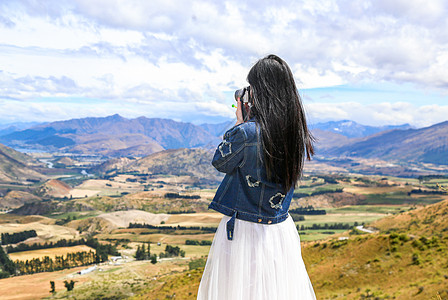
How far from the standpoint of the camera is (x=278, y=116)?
118 inches

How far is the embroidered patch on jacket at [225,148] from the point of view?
9.91ft

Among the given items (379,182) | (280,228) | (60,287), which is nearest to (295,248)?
(280,228)

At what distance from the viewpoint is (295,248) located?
3629 mm

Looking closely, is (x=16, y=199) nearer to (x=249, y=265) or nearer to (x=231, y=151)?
(x=249, y=265)

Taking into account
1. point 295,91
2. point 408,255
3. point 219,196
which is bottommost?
point 408,255

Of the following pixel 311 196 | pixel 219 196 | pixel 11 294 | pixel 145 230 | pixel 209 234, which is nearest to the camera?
pixel 219 196

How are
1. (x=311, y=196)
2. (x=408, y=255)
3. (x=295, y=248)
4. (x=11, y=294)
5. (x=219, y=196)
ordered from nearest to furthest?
1. (x=219, y=196)
2. (x=295, y=248)
3. (x=408, y=255)
4. (x=11, y=294)
5. (x=311, y=196)

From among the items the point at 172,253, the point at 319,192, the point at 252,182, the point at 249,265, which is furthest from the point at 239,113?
the point at 319,192

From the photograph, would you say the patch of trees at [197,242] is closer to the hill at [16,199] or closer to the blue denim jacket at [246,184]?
the blue denim jacket at [246,184]

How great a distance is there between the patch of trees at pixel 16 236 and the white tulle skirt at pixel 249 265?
5032 inches

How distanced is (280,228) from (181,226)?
123 meters

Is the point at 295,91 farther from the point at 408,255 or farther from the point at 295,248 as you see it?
the point at 408,255

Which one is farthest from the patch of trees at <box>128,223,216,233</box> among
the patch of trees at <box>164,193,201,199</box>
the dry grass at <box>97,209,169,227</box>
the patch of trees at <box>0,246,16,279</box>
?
the patch of trees at <box>0,246,16,279</box>

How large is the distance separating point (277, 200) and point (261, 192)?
22 cm
